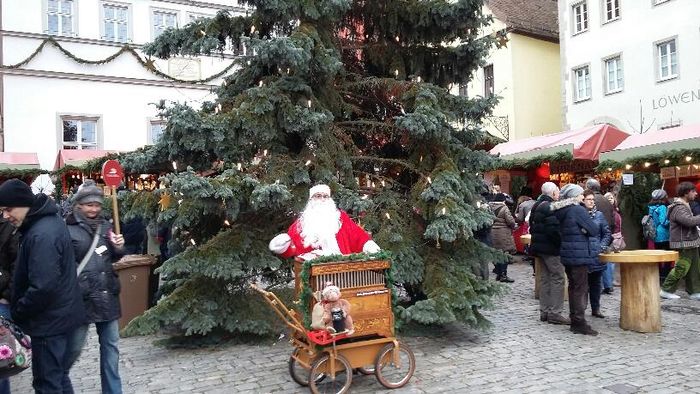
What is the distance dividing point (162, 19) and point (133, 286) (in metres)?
17.4

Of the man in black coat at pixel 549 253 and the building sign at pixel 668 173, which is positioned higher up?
the building sign at pixel 668 173

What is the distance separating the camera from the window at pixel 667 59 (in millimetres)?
21042

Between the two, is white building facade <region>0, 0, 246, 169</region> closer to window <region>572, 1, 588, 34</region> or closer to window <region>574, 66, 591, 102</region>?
window <region>574, 66, 591, 102</region>

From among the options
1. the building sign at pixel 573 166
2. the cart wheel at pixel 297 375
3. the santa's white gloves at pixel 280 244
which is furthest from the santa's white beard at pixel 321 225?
the building sign at pixel 573 166

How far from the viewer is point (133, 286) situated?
8320 mm

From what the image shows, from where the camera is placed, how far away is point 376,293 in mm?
5668

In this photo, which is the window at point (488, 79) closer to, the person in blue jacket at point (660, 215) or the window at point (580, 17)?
the window at point (580, 17)

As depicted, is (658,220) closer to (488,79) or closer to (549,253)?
→ (549,253)

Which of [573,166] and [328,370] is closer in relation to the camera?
[328,370]

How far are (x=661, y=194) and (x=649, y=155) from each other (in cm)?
120

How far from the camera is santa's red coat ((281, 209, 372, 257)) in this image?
6.38 m

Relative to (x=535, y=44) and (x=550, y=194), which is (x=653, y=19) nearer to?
(x=535, y=44)

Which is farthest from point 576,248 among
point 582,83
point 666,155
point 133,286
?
point 582,83

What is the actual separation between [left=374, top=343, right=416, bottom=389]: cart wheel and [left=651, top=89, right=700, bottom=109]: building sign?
18166 mm
